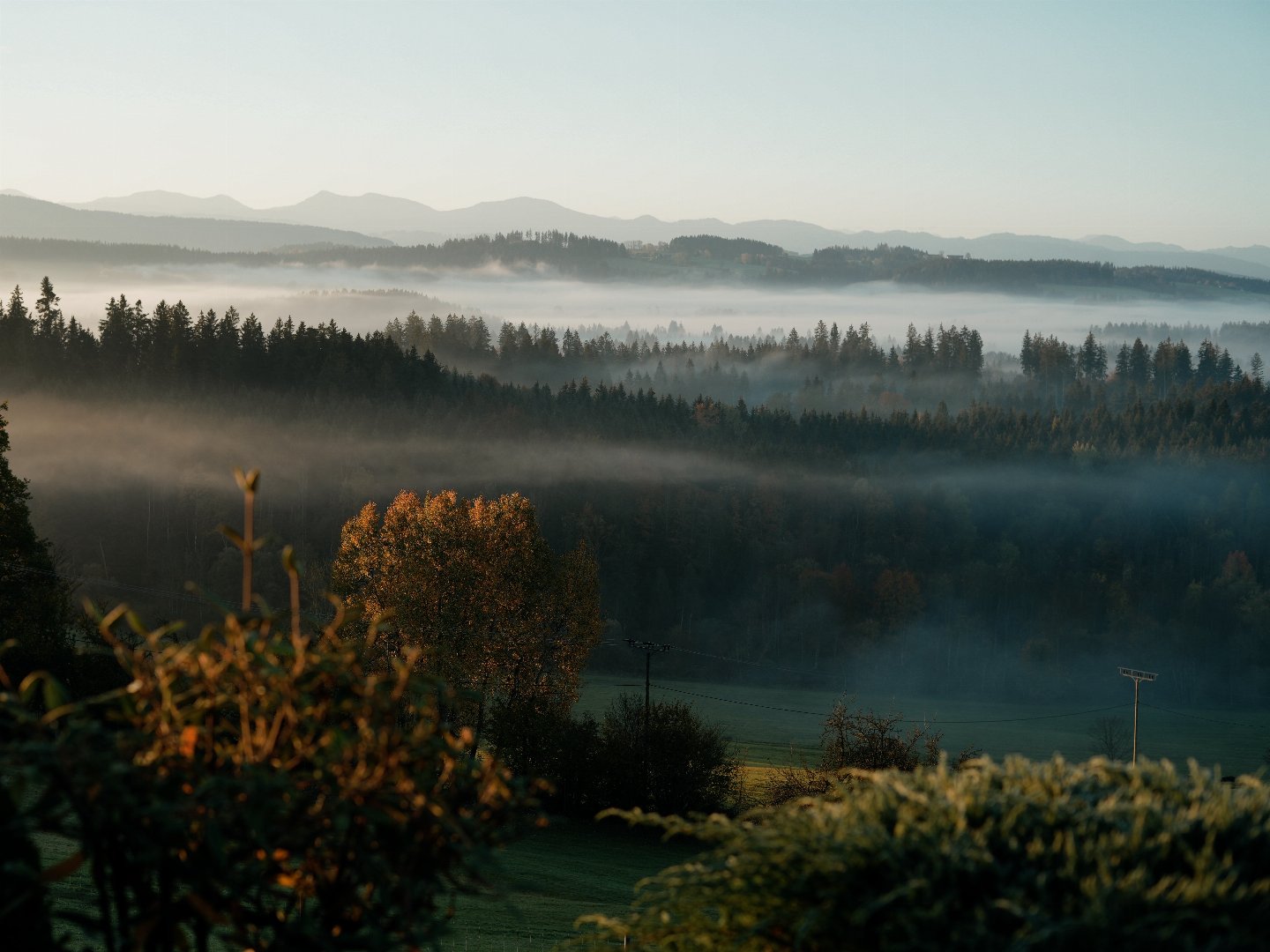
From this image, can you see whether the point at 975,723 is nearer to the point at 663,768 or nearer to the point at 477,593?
the point at 477,593

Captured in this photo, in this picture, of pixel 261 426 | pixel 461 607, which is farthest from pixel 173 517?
pixel 461 607

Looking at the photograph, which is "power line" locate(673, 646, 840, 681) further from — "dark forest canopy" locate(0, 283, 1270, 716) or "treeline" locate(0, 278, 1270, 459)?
"treeline" locate(0, 278, 1270, 459)

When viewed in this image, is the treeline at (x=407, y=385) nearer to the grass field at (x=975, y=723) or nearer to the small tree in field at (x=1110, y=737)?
the grass field at (x=975, y=723)

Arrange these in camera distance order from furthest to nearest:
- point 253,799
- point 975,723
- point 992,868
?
point 975,723 → point 992,868 → point 253,799

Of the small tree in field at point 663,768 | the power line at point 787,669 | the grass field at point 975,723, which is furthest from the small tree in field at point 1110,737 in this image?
the small tree in field at point 663,768

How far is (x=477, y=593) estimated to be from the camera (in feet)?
181

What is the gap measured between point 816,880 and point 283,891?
2.15 meters

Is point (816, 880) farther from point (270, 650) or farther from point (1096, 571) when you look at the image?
point (1096, 571)

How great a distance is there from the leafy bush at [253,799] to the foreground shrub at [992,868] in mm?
1062

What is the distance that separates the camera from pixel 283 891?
197 inches

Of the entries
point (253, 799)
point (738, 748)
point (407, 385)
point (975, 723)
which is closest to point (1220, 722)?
point (975, 723)

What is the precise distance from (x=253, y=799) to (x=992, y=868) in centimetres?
276

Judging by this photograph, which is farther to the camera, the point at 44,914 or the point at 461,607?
the point at 461,607

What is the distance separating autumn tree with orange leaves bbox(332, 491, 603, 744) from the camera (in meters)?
53.1
